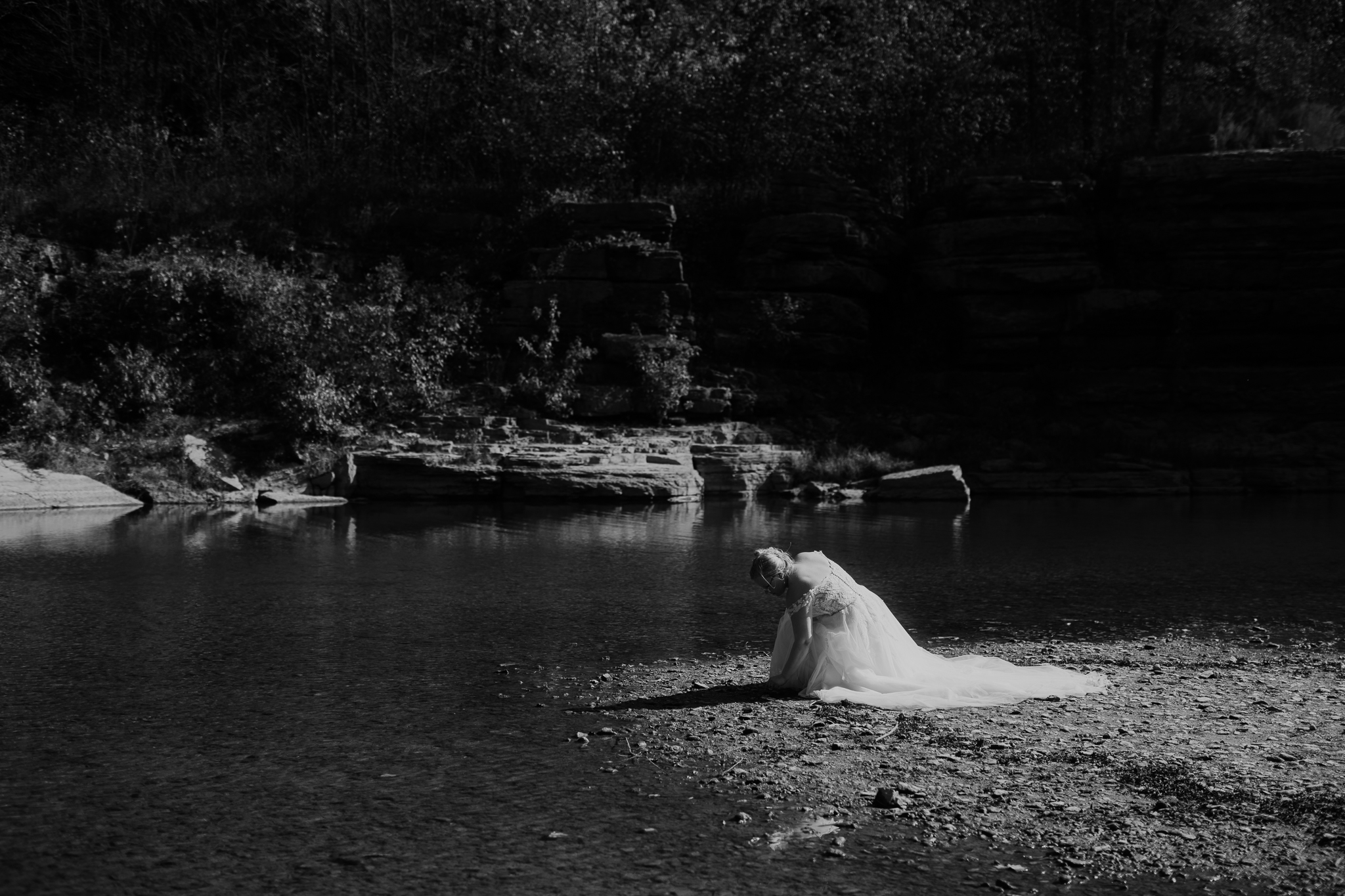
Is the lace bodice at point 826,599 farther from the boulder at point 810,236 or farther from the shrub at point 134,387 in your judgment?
the boulder at point 810,236

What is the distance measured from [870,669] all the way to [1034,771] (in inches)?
73.8

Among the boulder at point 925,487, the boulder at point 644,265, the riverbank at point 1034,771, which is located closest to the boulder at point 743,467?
the boulder at point 925,487

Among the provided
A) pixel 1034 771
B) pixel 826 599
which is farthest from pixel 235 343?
pixel 1034 771

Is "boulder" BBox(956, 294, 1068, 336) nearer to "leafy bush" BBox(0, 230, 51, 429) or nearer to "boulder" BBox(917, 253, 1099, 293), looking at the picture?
"boulder" BBox(917, 253, 1099, 293)

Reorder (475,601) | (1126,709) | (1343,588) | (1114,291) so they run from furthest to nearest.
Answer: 1. (1114,291)
2. (1343,588)
3. (475,601)
4. (1126,709)

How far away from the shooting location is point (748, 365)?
30.7 m

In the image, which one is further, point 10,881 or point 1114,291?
point 1114,291

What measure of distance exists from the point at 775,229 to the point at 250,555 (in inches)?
731

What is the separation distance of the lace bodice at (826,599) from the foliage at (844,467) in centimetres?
1786

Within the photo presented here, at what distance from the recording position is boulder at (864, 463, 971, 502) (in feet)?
82.2

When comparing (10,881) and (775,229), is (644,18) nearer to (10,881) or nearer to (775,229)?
(775,229)

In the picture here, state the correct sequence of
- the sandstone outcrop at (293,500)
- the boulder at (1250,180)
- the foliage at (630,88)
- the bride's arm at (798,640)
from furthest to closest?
1. the foliage at (630,88)
2. the boulder at (1250,180)
3. the sandstone outcrop at (293,500)
4. the bride's arm at (798,640)

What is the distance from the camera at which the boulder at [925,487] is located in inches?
987

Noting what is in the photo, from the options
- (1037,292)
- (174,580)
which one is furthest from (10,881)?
(1037,292)
